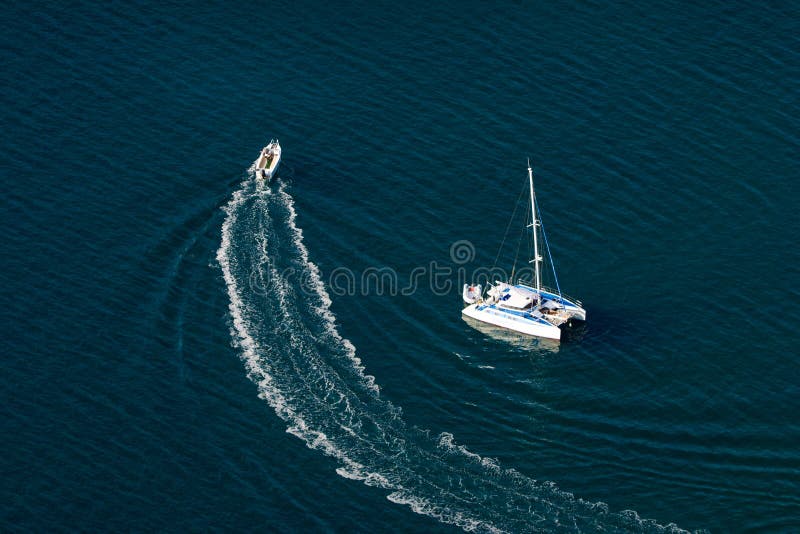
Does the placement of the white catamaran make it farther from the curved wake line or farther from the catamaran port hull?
the curved wake line

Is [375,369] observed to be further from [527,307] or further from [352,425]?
[527,307]

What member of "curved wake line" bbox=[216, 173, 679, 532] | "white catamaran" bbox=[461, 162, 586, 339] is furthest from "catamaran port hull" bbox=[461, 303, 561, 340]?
"curved wake line" bbox=[216, 173, 679, 532]

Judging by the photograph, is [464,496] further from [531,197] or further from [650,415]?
[531,197]

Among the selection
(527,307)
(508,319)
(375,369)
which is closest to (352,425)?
(375,369)

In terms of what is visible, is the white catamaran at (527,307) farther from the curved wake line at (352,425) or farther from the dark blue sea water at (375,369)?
the curved wake line at (352,425)

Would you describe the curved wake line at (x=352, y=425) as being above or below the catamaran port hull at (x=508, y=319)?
below

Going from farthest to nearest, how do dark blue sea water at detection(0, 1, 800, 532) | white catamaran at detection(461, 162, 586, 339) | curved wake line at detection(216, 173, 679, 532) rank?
white catamaran at detection(461, 162, 586, 339)
dark blue sea water at detection(0, 1, 800, 532)
curved wake line at detection(216, 173, 679, 532)

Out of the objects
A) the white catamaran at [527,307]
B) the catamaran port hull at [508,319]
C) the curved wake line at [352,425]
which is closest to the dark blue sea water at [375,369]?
the curved wake line at [352,425]
